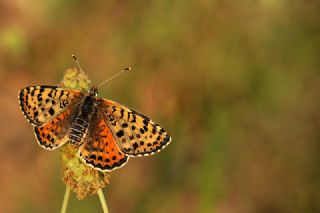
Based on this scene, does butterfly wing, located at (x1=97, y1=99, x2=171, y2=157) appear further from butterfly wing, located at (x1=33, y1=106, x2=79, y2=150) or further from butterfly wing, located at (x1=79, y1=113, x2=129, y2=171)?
butterfly wing, located at (x1=33, y1=106, x2=79, y2=150)

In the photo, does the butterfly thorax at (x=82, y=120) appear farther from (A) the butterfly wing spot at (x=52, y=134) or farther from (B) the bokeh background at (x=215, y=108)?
(B) the bokeh background at (x=215, y=108)

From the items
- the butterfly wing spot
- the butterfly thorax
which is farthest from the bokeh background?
the butterfly wing spot

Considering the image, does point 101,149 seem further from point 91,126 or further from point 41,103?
point 41,103

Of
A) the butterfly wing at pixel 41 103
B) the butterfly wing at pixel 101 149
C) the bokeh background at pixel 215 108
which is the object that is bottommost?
the butterfly wing at pixel 101 149

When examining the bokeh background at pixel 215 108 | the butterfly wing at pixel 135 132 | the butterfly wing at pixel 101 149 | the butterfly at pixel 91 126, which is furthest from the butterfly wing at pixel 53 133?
the bokeh background at pixel 215 108

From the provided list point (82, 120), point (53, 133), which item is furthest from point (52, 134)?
point (82, 120)

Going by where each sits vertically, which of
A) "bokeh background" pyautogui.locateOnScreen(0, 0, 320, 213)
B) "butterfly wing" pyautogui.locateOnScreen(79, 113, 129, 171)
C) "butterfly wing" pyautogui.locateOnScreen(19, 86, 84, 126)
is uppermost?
"bokeh background" pyautogui.locateOnScreen(0, 0, 320, 213)

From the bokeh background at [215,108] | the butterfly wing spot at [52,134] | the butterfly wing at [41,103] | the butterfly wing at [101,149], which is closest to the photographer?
the butterfly wing at [101,149]
